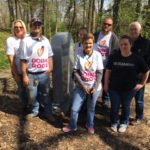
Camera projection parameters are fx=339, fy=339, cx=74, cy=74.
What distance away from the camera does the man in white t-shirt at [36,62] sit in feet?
18.3

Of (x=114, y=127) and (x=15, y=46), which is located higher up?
(x=15, y=46)

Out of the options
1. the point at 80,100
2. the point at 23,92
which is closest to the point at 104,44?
the point at 80,100

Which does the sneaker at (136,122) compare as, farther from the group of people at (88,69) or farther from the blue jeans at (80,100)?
the blue jeans at (80,100)

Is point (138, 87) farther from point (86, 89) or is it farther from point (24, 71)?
point (24, 71)

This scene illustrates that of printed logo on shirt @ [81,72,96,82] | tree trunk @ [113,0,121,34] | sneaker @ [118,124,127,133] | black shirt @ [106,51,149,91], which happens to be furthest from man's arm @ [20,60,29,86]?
tree trunk @ [113,0,121,34]

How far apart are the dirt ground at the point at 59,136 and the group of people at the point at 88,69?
0.17 metres

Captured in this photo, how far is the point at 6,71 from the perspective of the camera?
11859mm

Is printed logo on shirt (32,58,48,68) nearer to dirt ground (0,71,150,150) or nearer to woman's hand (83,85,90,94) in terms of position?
woman's hand (83,85,90,94)

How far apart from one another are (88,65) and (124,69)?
603mm

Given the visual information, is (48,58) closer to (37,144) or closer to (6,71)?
(37,144)

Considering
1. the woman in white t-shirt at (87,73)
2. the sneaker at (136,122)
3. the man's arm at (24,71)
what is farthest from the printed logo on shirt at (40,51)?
the sneaker at (136,122)

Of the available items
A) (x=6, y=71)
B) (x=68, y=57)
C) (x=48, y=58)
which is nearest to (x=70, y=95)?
(x=68, y=57)

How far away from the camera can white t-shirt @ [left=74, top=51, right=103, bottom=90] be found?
541 centimetres

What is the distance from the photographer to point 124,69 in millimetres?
5520
